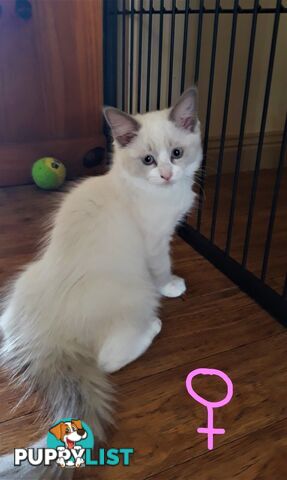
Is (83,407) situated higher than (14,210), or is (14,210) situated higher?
(83,407)

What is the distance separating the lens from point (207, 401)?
914 mm

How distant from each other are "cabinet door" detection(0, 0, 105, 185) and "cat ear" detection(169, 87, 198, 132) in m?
1.08

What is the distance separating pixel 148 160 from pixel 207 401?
1.90ft

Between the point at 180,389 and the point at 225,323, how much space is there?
27 centimetres

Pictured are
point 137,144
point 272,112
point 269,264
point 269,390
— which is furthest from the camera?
point 272,112

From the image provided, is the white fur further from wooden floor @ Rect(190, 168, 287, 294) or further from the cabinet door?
the cabinet door

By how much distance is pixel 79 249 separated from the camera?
0.98 m

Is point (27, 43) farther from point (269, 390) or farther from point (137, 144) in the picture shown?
point (269, 390)

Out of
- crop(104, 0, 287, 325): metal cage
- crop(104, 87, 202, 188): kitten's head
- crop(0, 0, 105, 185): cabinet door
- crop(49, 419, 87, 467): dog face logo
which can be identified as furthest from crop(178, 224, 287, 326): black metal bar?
crop(0, 0, 105, 185): cabinet door

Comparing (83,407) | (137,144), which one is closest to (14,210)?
(137,144)

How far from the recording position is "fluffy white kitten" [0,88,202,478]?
849mm

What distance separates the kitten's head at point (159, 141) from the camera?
1033mm

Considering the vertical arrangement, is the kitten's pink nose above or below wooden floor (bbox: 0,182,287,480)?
above

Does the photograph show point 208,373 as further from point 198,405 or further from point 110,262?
point 110,262
